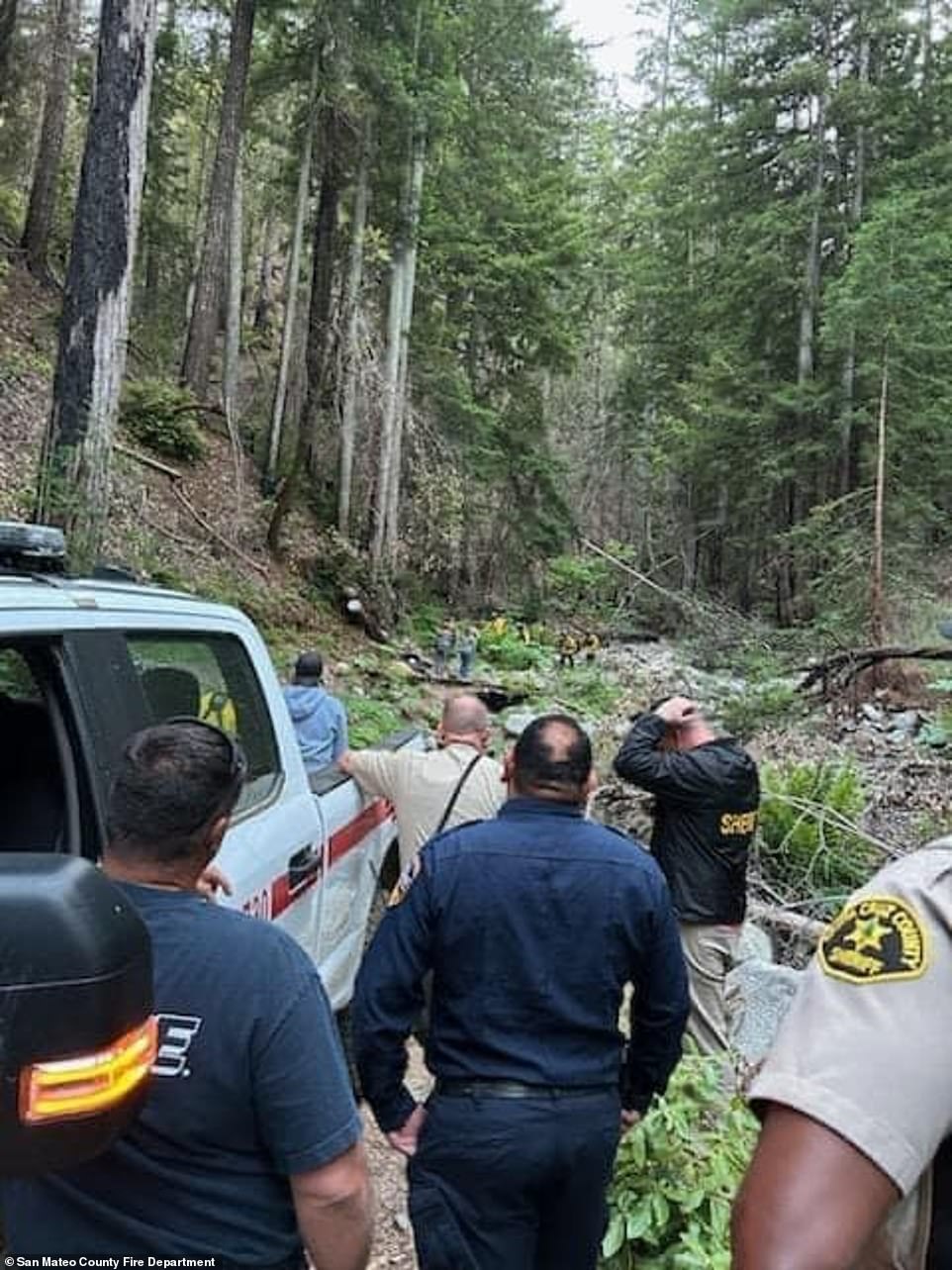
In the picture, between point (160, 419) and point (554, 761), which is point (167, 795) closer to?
point (554, 761)

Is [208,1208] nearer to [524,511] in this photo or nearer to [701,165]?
[524,511]

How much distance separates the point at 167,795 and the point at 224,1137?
1.87 ft

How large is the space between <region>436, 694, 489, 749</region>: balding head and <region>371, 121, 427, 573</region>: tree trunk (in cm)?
1608

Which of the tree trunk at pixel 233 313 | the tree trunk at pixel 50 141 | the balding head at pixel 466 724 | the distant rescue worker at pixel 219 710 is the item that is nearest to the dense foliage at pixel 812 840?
the balding head at pixel 466 724

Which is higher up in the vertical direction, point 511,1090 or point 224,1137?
point 224,1137

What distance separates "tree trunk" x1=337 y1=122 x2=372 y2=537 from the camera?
19703mm

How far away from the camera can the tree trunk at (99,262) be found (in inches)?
319

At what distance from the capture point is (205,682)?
3.28m

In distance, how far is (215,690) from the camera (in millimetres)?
3332

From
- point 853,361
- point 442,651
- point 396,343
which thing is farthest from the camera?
point 853,361

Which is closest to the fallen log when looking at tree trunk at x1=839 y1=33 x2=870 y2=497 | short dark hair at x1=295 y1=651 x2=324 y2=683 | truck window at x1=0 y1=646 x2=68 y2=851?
short dark hair at x1=295 y1=651 x2=324 y2=683

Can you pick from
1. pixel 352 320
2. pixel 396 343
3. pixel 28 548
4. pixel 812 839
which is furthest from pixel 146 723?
pixel 396 343

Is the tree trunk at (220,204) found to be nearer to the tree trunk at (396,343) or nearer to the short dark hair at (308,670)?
the tree trunk at (396,343)

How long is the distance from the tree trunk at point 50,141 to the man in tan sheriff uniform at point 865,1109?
22.3m
